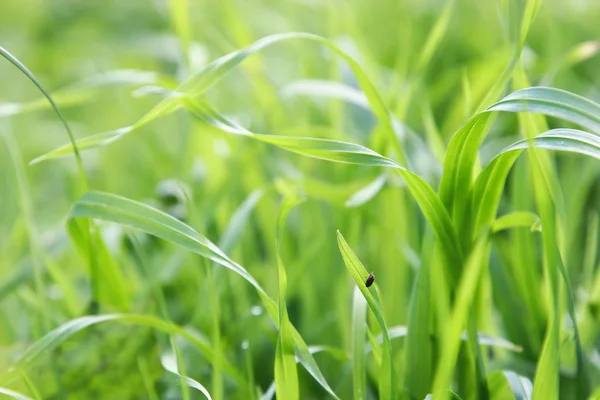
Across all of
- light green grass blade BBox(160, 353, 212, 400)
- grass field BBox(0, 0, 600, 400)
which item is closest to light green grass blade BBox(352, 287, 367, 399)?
grass field BBox(0, 0, 600, 400)

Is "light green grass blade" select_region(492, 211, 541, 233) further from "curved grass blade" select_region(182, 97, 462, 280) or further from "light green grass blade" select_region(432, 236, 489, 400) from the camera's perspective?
"light green grass blade" select_region(432, 236, 489, 400)

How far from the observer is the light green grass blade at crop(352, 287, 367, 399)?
1.64 ft

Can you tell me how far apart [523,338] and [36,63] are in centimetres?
135

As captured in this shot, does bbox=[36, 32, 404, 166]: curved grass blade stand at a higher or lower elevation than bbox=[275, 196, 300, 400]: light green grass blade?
higher

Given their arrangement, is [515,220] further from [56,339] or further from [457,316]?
[56,339]

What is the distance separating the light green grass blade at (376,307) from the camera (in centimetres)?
47

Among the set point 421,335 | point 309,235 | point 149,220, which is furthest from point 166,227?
point 309,235

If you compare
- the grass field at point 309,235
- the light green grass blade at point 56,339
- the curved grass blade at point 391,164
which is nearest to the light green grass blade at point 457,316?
the grass field at point 309,235

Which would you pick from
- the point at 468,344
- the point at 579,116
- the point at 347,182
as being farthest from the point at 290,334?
the point at 347,182

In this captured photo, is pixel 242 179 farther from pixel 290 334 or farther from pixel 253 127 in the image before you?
pixel 290 334

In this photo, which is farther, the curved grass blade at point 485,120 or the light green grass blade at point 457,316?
the curved grass blade at point 485,120

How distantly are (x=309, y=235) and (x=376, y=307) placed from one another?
0.39 m

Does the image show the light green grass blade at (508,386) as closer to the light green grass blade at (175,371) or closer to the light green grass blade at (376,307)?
the light green grass blade at (376,307)

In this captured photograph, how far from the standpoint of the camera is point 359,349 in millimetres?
509
